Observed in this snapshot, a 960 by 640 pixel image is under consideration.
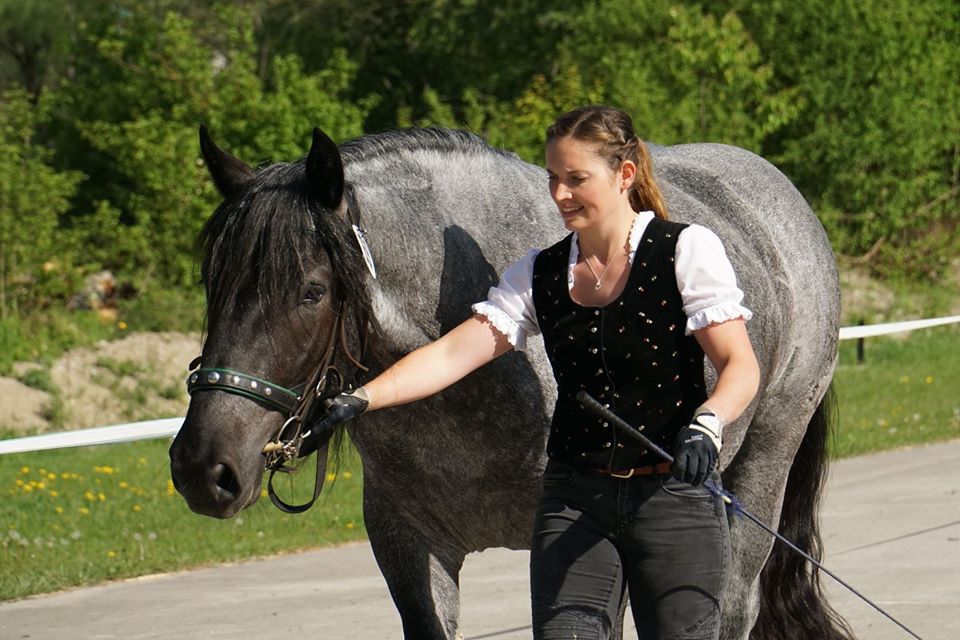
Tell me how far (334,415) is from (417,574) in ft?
2.94

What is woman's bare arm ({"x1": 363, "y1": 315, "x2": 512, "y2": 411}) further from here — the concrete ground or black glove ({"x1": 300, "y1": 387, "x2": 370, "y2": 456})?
the concrete ground

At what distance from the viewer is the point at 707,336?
3414 mm

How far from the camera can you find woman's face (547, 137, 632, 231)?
342 cm

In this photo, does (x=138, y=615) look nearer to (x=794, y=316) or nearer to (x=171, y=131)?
(x=794, y=316)

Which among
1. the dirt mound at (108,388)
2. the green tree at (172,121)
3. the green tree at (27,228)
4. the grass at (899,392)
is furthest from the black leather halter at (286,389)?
the green tree at (172,121)

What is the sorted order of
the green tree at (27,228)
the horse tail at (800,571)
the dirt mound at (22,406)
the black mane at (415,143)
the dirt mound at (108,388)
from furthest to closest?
the green tree at (27,228), the dirt mound at (108,388), the dirt mound at (22,406), the horse tail at (800,571), the black mane at (415,143)

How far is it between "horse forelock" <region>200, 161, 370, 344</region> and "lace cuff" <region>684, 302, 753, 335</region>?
791 millimetres

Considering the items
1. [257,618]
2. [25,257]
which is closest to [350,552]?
[257,618]

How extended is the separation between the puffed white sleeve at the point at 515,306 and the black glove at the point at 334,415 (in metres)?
0.38

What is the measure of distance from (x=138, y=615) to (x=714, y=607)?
12.5 feet

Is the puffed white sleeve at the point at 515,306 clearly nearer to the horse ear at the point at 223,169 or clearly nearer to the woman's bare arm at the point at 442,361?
the woman's bare arm at the point at 442,361

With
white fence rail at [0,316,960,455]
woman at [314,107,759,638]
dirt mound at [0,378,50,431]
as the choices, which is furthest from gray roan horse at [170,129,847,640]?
dirt mound at [0,378,50,431]

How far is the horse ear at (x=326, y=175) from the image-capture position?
3.50 metres

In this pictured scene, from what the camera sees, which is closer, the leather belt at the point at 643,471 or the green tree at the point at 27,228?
the leather belt at the point at 643,471
